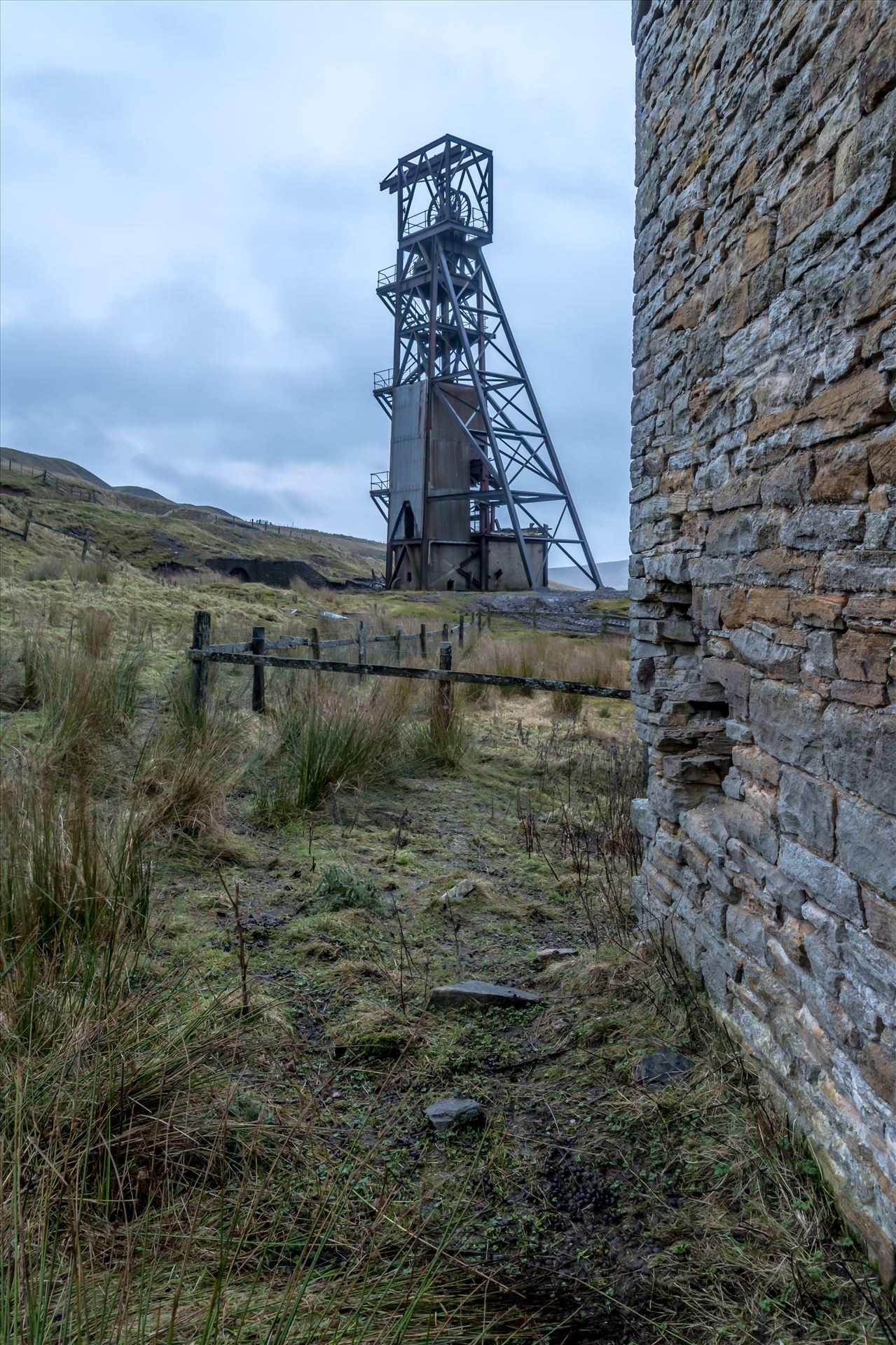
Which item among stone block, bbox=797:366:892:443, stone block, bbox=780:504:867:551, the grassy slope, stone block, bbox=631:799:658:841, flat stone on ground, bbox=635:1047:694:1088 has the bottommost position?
flat stone on ground, bbox=635:1047:694:1088

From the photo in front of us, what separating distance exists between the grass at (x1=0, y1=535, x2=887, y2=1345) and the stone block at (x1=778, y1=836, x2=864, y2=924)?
72 cm

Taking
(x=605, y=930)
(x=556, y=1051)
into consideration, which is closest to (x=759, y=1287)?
(x=556, y=1051)

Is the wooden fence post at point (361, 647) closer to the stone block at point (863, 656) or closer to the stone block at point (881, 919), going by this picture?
the stone block at point (863, 656)

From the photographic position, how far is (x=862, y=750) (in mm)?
2211

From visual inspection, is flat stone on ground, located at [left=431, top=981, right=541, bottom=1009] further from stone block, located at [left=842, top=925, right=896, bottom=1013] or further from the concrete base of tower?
the concrete base of tower

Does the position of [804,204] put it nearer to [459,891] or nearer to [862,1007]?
[862,1007]

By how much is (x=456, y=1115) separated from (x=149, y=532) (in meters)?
31.8

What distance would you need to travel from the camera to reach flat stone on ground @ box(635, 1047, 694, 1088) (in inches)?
114

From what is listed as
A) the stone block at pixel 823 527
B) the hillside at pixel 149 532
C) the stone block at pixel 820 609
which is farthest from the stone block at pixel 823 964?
the hillside at pixel 149 532

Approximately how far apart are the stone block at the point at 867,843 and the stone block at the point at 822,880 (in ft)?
0.16

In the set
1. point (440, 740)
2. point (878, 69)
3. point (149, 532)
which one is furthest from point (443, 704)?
point (149, 532)

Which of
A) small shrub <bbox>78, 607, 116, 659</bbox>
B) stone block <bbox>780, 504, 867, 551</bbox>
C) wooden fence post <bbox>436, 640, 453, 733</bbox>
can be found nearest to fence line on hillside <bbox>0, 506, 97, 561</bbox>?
small shrub <bbox>78, 607, 116, 659</bbox>

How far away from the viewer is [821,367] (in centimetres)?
240

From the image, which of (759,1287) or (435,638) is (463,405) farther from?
(759,1287)
